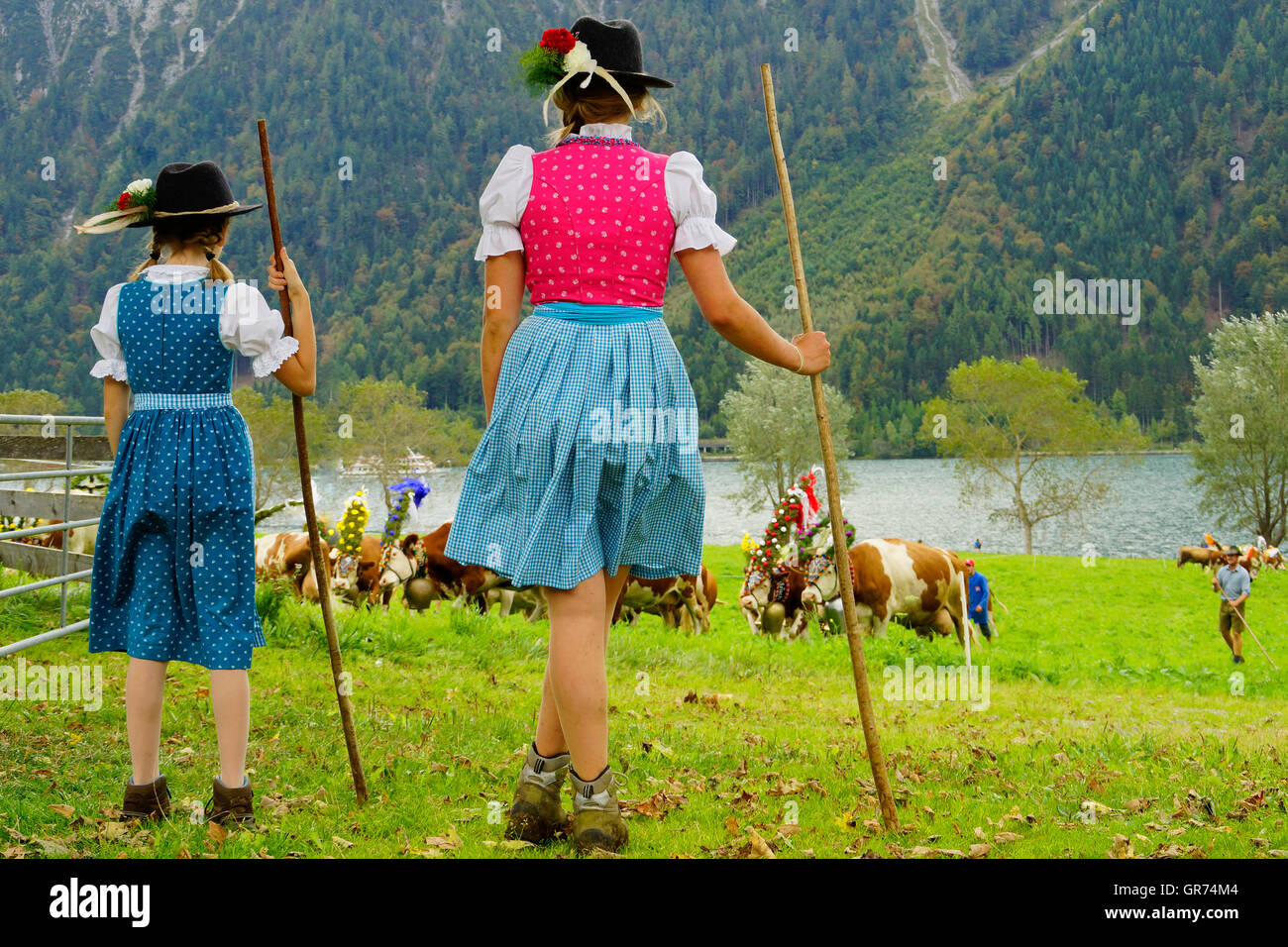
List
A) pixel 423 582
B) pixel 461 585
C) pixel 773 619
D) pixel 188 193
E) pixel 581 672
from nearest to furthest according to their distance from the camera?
pixel 581 672 → pixel 188 193 → pixel 773 619 → pixel 423 582 → pixel 461 585

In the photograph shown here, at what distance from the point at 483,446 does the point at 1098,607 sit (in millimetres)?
29047

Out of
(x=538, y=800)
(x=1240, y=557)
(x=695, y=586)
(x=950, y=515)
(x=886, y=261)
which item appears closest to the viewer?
(x=538, y=800)

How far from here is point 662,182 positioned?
3426mm

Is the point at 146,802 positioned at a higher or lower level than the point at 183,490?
lower

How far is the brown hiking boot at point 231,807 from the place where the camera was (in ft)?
11.7

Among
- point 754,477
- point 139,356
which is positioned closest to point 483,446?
point 139,356

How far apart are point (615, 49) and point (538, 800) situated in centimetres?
259

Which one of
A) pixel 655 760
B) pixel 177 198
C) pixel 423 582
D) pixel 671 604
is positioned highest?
pixel 177 198

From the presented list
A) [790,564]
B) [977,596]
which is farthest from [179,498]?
[977,596]

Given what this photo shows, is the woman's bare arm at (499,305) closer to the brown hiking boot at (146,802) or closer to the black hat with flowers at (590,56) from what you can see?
the black hat with flowers at (590,56)

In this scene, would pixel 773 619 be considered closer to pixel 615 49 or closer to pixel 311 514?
pixel 311 514

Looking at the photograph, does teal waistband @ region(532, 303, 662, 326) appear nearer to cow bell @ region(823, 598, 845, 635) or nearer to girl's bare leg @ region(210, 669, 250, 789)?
girl's bare leg @ region(210, 669, 250, 789)

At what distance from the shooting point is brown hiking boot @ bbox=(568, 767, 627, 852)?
331 cm

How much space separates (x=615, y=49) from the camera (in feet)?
11.5
